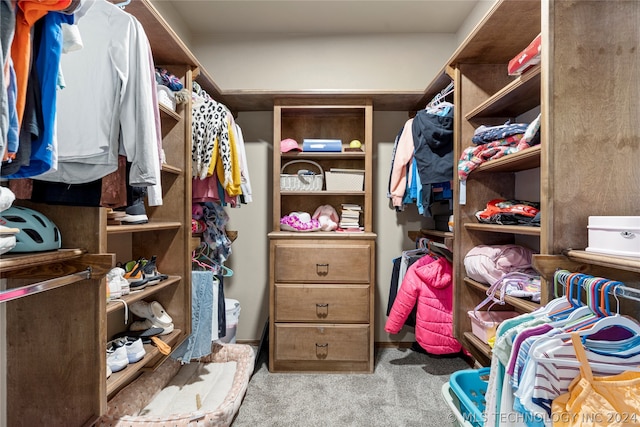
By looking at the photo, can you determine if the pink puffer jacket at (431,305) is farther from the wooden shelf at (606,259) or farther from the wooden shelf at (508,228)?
the wooden shelf at (606,259)

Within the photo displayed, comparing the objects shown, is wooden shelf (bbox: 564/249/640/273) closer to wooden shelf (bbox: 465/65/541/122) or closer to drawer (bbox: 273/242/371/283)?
wooden shelf (bbox: 465/65/541/122)

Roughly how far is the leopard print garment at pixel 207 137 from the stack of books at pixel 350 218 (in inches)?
36.9

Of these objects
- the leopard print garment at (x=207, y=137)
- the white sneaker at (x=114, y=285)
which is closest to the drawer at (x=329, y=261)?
the leopard print garment at (x=207, y=137)

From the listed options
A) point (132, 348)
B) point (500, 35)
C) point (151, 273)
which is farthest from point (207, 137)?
point (500, 35)

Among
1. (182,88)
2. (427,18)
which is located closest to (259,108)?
(182,88)

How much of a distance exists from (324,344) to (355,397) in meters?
0.39

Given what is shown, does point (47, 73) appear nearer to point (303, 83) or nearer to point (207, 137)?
point (207, 137)

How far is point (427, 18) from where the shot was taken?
99.2 inches

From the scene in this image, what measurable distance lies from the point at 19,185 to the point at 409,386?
7.26ft

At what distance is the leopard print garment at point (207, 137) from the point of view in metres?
1.99

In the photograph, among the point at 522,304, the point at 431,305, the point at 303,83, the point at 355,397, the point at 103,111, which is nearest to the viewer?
the point at 103,111

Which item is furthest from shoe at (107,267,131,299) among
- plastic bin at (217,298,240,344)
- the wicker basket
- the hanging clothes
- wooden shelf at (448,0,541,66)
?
wooden shelf at (448,0,541,66)

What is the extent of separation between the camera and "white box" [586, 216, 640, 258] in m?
0.90

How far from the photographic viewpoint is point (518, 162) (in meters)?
1.49
